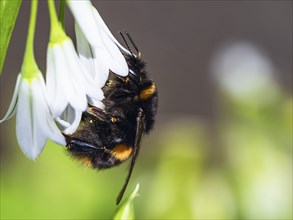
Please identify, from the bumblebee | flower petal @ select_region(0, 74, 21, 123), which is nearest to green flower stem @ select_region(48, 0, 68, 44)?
flower petal @ select_region(0, 74, 21, 123)

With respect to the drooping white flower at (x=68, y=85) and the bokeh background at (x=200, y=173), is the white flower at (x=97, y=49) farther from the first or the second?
the bokeh background at (x=200, y=173)

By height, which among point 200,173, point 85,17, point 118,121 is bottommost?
point 200,173

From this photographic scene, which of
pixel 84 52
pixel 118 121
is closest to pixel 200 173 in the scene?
pixel 118 121

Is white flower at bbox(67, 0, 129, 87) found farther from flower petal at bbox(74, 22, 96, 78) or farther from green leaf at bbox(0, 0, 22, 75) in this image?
green leaf at bbox(0, 0, 22, 75)

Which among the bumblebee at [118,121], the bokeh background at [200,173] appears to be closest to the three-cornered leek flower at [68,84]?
the bumblebee at [118,121]

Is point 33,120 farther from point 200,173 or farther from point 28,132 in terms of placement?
point 200,173
